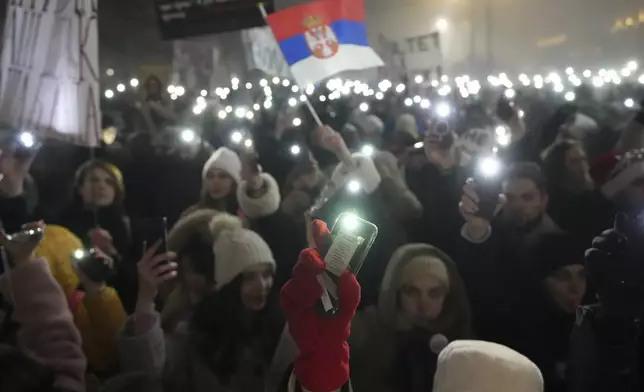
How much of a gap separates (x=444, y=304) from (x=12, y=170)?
5.16 feet

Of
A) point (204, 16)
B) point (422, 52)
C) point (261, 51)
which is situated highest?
point (204, 16)

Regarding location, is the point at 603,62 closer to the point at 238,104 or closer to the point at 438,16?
the point at 438,16

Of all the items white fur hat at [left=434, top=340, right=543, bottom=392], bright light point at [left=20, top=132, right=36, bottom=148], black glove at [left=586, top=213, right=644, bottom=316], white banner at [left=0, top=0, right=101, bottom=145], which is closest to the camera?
white fur hat at [left=434, top=340, right=543, bottom=392]

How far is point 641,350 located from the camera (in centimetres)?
215

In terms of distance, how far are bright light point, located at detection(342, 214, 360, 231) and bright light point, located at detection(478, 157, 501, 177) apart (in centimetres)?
144

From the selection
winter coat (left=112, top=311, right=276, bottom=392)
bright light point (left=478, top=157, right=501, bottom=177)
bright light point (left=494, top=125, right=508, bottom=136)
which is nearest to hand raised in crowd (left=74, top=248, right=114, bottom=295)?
winter coat (left=112, top=311, right=276, bottom=392)

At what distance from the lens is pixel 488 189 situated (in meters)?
2.77

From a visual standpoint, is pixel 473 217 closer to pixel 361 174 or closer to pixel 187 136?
pixel 361 174

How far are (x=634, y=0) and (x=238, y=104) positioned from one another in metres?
8.88

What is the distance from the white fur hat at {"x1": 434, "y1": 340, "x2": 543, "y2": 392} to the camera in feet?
5.38

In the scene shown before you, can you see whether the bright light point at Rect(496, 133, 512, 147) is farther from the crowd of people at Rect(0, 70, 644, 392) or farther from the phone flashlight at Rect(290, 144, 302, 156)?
the phone flashlight at Rect(290, 144, 302, 156)

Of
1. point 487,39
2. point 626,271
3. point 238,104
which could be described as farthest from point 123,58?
point 626,271

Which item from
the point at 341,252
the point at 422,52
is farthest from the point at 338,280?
the point at 422,52

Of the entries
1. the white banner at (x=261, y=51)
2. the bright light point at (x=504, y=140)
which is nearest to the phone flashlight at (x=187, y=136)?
the bright light point at (x=504, y=140)
